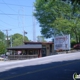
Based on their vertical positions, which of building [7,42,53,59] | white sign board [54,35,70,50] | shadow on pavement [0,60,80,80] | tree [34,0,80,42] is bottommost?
shadow on pavement [0,60,80,80]

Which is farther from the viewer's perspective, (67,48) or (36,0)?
(36,0)

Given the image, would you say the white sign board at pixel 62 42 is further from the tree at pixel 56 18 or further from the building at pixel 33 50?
the building at pixel 33 50

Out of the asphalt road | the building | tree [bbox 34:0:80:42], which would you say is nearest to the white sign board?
tree [bbox 34:0:80:42]

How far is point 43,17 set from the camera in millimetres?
68250

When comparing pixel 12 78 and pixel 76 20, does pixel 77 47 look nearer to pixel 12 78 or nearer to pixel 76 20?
pixel 76 20

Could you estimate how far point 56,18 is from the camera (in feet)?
206

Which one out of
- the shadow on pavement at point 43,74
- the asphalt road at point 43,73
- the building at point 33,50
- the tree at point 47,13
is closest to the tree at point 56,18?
the tree at point 47,13

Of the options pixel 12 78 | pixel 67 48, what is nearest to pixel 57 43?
pixel 67 48

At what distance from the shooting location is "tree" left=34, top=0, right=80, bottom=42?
59406mm

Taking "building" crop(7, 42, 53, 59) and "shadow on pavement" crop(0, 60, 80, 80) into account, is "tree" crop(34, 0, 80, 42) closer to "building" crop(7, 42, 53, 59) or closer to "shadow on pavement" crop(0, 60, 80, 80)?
"building" crop(7, 42, 53, 59)

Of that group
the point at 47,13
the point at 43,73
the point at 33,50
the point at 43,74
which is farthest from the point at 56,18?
the point at 43,74

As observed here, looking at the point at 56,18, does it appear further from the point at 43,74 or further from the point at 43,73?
the point at 43,74

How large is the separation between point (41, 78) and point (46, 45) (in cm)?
4800

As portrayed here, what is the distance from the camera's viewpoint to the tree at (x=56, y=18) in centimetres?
5941
